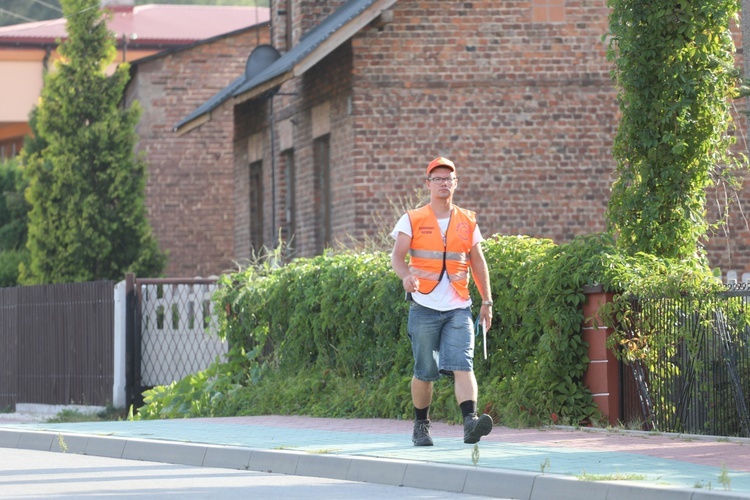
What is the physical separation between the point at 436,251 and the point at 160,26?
39028 mm

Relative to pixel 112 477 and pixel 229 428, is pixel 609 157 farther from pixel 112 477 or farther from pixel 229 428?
pixel 112 477

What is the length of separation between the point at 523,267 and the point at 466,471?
3.58 metres

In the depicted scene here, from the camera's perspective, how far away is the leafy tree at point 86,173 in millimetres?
29031

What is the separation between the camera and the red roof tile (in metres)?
46.1

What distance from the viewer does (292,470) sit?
33.0 ft

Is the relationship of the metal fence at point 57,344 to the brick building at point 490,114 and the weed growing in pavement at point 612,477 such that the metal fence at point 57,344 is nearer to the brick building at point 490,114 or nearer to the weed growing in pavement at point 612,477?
the brick building at point 490,114

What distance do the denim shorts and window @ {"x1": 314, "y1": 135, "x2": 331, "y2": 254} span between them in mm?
11553

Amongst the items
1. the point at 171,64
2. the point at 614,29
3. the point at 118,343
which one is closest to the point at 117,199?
the point at 171,64

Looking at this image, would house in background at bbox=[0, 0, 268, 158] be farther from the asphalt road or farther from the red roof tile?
the asphalt road

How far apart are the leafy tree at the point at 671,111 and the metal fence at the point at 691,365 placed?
1355mm

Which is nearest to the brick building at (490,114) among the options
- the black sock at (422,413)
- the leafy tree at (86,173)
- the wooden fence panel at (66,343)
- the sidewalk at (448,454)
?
the wooden fence panel at (66,343)

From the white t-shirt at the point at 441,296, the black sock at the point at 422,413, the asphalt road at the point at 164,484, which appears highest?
the white t-shirt at the point at 441,296

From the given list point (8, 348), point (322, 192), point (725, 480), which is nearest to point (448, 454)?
point (725, 480)

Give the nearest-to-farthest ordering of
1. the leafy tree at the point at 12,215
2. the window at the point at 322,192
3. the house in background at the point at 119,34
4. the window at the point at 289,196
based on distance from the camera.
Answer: the window at the point at 322,192
the window at the point at 289,196
the leafy tree at the point at 12,215
the house in background at the point at 119,34
